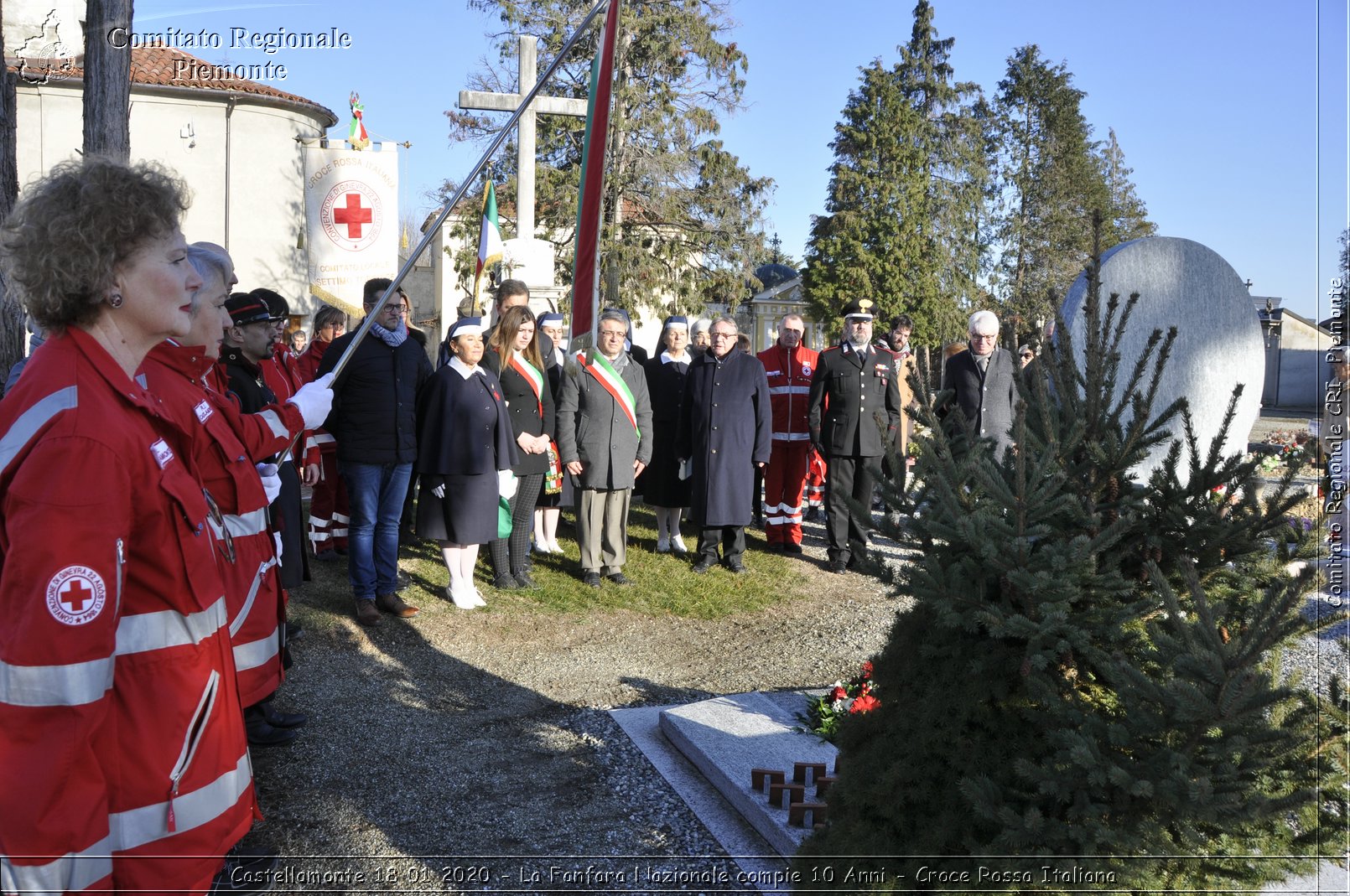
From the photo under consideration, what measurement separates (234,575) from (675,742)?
257cm

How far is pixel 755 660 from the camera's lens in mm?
6637

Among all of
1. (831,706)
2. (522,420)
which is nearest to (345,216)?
(522,420)

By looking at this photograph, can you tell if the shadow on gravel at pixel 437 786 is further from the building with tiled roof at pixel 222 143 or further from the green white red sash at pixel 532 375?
the building with tiled roof at pixel 222 143

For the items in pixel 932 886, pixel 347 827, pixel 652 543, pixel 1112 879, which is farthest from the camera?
pixel 652 543

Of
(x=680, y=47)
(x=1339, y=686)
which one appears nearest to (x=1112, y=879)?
(x=1339, y=686)

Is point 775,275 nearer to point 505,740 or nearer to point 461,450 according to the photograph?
point 461,450

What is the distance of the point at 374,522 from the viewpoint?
696cm

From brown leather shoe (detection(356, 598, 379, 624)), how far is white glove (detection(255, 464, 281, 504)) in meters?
3.07

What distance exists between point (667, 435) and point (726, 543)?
1.36m

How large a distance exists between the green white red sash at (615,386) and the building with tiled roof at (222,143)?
19778 millimetres

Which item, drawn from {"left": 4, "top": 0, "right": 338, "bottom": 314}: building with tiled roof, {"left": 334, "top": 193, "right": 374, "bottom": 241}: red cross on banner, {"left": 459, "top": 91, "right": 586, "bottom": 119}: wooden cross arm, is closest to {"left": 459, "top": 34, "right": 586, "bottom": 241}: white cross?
{"left": 459, "top": 91, "right": 586, "bottom": 119}: wooden cross arm

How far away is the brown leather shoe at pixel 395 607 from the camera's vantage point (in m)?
7.11

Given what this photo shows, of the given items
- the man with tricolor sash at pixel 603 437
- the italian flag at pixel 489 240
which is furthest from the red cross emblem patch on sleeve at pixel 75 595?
the italian flag at pixel 489 240

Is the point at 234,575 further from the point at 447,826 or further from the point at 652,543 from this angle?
the point at 652,543
